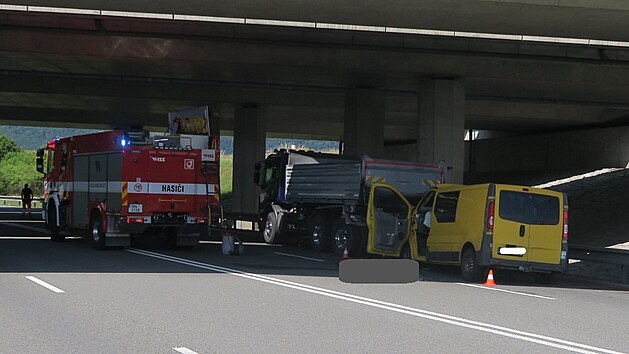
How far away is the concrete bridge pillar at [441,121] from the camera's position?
32094 millimetres

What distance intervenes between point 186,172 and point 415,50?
1063 centimetres

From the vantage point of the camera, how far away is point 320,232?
80.7 feet

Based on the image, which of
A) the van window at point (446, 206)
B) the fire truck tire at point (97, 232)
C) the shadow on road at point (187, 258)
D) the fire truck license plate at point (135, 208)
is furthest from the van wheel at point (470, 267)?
the fire truck tire at point (97, 232)

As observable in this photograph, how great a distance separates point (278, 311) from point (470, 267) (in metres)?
6.44

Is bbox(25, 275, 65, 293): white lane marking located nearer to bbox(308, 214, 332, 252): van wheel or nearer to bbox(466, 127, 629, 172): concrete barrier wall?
bbox(308, 214, 332, 252): van wheel

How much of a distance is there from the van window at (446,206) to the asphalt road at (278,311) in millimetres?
1226

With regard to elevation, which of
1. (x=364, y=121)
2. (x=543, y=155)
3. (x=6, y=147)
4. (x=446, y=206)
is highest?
(x=6, y=147)

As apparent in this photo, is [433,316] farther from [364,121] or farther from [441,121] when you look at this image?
[364,121]

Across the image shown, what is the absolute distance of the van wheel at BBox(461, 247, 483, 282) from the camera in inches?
663

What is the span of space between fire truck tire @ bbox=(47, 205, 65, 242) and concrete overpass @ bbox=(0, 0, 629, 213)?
5.80 m

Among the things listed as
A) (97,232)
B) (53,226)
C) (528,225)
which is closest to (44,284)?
(97,232)

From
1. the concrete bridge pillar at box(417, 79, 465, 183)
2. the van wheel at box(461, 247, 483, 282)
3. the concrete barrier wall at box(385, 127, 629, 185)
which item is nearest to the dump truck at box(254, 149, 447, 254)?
the van wheel at box(461, 247, 483, 282)

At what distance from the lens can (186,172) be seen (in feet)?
73.9

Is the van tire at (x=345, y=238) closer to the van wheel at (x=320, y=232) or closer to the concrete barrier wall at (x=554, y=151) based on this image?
the van wheel at (x=320, y=232)
